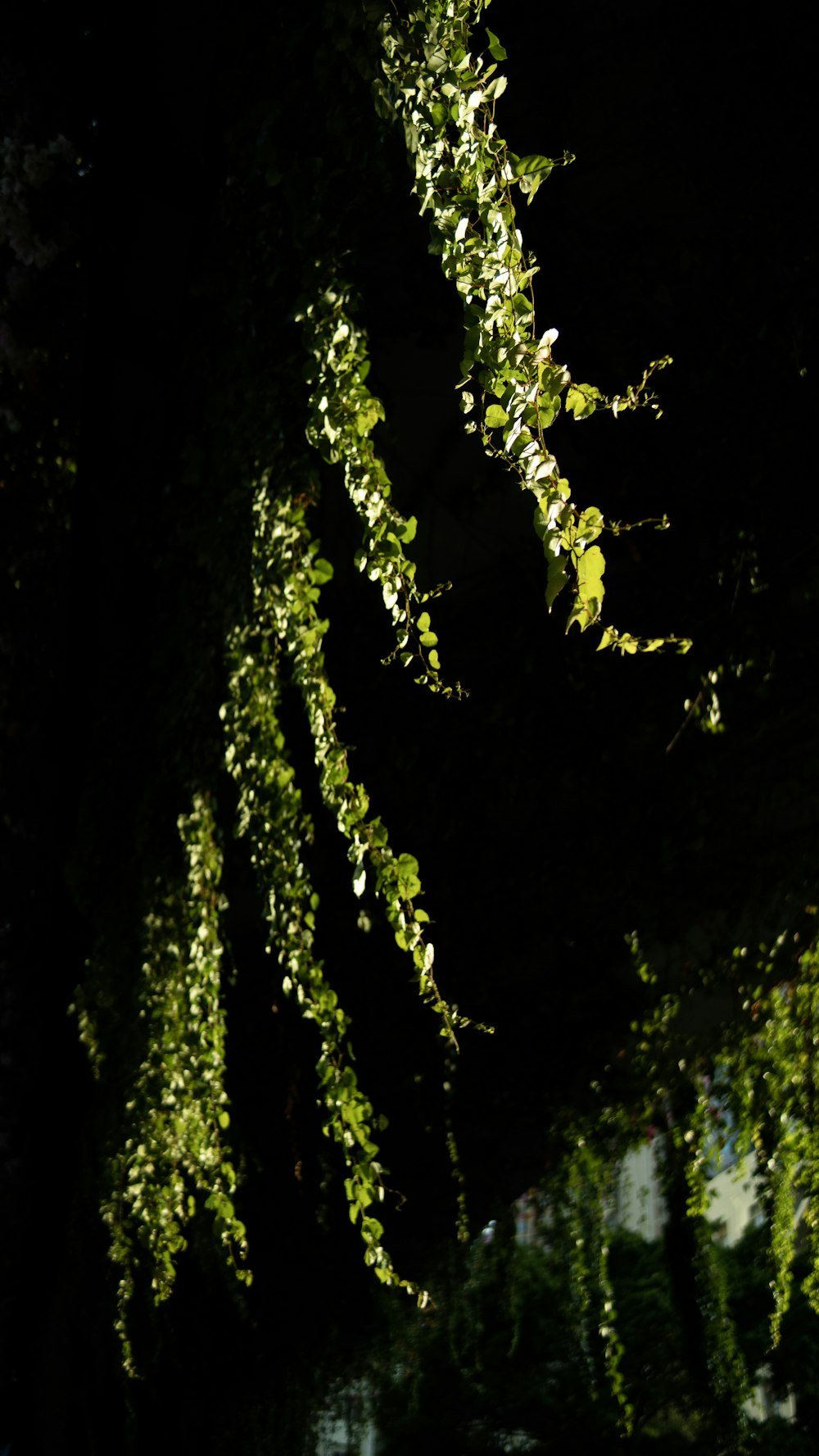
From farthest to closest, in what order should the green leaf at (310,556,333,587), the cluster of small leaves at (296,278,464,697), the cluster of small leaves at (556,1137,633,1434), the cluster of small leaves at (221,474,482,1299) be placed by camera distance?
1. the cluster of small leaves at (556,1137,633,1434)
2. the green leaf at (310,556,333,587)
3. the cluster of small leaves at (221,474,482,1299)
4. the cluster of small leaves at (296,278,464,697)

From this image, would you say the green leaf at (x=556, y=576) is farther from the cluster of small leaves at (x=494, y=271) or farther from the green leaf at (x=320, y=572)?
the green leaf at (x=320, y=572)

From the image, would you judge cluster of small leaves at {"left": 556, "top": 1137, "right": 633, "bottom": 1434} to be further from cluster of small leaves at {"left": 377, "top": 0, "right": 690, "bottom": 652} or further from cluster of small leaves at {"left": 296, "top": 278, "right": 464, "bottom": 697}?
cluster of small leaves at {"left": 377, "top": 0, "right": 690, "bottom": 652}

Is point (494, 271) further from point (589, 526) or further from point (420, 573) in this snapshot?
point (420, 573)

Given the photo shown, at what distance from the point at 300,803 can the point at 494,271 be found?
39.8 inches

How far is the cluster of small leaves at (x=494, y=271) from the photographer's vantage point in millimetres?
A: 1107

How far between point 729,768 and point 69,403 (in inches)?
62.2

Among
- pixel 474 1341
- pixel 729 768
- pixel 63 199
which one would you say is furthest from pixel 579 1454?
pixel 63 199

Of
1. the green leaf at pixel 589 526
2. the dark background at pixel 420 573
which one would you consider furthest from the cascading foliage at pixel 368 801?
the dark background at pixel 420 573

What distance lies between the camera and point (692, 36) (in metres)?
1.97

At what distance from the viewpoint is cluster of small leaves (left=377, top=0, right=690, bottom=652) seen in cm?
111

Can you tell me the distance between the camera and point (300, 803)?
193cm

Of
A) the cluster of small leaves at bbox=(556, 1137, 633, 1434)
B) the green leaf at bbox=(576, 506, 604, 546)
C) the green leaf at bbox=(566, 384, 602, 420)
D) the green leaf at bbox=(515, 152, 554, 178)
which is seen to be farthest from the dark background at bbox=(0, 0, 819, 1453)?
the green leaf at bbox=(576, 506, 604, 546)

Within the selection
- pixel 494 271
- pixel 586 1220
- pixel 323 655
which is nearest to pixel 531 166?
pixel 494 271

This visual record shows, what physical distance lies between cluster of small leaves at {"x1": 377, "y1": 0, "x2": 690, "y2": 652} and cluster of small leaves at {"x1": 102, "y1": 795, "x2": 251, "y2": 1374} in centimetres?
132
